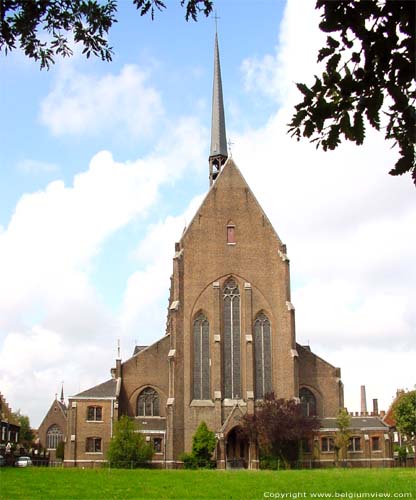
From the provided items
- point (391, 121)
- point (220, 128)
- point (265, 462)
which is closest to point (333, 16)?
point (391, 121)

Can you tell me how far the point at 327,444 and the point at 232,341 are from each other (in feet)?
35.0

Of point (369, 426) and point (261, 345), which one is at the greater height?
point (261, 345)

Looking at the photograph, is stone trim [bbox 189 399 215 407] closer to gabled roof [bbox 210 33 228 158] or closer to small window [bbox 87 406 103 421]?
small window [bbox 87 406 103 421]

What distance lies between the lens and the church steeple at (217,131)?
230 ft

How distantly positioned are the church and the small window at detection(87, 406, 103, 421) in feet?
0.25

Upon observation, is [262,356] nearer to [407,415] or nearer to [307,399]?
[307,399]

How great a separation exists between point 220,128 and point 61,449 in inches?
1507

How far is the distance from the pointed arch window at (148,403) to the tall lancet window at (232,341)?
5987 mm

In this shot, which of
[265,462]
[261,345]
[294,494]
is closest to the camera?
[294,494]

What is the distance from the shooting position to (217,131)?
71688 millimetres

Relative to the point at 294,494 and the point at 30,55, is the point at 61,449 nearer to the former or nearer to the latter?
the point at 294,494

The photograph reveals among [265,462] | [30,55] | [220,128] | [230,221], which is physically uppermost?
[220,128]

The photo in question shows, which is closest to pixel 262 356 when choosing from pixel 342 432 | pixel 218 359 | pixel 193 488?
pixel 218 359

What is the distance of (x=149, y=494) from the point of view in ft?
74.0
